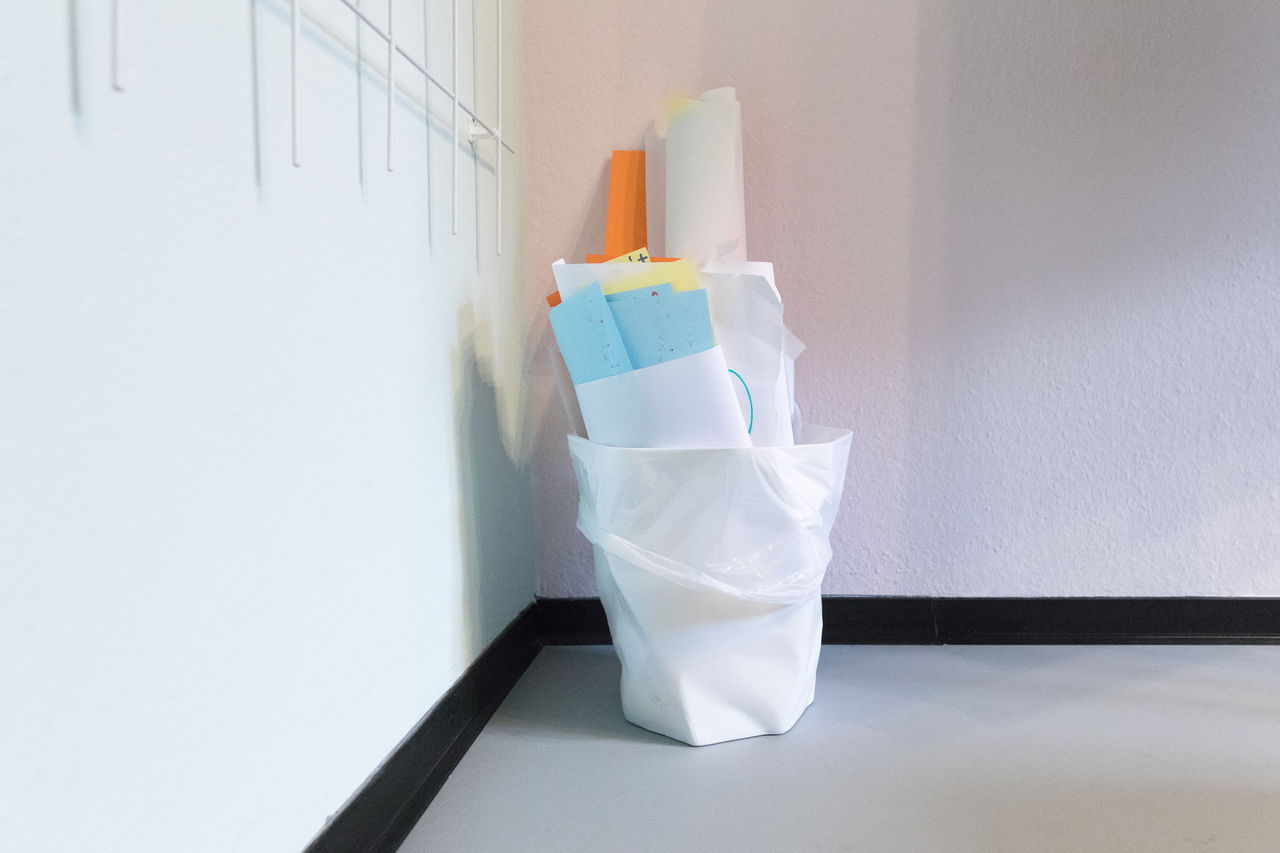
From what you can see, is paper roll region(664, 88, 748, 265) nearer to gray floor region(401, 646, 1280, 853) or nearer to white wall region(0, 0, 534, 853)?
white wall region(0, 0, 534, 853)

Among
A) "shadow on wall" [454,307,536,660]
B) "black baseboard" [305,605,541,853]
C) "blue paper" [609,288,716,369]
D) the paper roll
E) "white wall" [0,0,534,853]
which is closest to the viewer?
"white wall" [0,0,534,853]

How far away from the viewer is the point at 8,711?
33cm

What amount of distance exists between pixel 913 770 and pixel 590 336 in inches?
21.3

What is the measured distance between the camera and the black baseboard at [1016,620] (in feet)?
3.99

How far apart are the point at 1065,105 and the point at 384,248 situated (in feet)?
3.32

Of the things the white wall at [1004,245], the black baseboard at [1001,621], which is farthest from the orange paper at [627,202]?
the black baseboard at [1001,621]

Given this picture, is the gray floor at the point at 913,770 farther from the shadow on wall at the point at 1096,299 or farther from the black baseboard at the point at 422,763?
the shadow on wall at the point at 1096,299

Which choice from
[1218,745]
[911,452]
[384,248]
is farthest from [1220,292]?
[384,248]

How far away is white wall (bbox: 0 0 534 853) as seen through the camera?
35cm

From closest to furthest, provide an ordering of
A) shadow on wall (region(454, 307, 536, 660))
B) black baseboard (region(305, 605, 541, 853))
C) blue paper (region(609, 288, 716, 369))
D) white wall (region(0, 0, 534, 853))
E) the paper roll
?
white wall (region(0, 0, 534, 853)) < black baseboard (region(305, 605, 541, 853)) < blue paper (region(609, 288, 716, 369)) < shadow on wall (region(454, 307, 536, 660)) < the paper roll

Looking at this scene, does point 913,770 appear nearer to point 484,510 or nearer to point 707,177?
point 484,510

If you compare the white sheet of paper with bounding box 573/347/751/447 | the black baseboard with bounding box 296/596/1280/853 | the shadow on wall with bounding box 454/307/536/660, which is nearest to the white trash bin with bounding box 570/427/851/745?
the white sheet of paper with bounding box 573/347/751/447

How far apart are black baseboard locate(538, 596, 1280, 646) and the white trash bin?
0.33 metres

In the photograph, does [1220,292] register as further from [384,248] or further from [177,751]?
[177,751]
